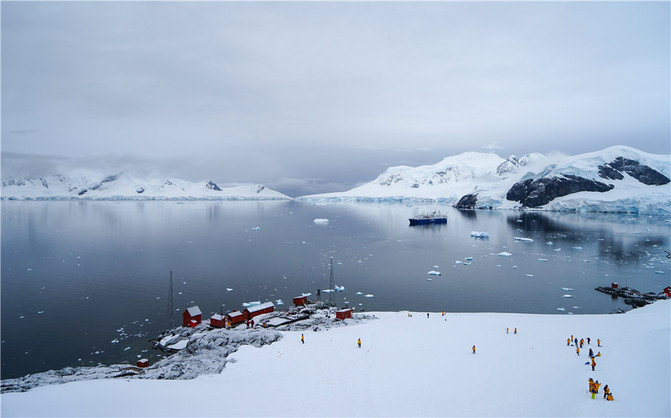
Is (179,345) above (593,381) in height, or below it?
below

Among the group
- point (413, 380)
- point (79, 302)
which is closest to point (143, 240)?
point (79, 302)

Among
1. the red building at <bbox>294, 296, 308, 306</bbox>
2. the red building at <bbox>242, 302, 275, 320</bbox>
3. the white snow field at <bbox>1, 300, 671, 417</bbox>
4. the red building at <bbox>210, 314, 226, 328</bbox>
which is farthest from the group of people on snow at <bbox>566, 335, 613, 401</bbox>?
the red building at <bbox>210, 314, 226, 328</bbox>

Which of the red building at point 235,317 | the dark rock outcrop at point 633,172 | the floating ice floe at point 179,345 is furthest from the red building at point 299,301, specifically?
the dark rock outcrop at point 633,172

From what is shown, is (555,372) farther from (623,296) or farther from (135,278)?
(135,278)

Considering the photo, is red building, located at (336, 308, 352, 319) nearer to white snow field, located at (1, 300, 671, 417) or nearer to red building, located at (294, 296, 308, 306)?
white snow field, located at (1, 300, 671, 417)

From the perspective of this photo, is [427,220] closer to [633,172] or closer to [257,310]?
[257,310]

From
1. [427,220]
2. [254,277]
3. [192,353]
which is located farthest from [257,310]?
[427,220]
